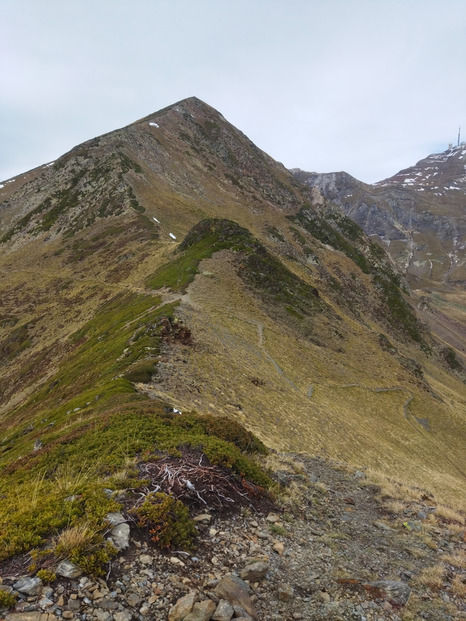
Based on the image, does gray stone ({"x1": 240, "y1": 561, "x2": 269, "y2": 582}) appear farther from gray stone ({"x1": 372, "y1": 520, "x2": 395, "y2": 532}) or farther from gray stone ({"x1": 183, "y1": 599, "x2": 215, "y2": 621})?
gray stone ({"x1": 372, "y1": 520, "x2": 395, "y2": 532})

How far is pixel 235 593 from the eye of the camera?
20.3 ft

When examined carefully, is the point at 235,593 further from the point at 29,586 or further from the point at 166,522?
the point at 29,586

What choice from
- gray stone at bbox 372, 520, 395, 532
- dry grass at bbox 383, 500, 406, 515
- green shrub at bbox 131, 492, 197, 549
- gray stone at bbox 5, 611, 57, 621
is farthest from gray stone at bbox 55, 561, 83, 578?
dry grass at bbox 383, 500, 406, 515

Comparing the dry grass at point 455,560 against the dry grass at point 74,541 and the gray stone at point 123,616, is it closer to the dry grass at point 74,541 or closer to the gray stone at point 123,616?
the gray stone at point 123,616

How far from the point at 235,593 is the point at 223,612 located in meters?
0.64

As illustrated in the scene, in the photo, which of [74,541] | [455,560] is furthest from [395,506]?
[74,541]

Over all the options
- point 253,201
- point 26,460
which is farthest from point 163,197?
point 26,460

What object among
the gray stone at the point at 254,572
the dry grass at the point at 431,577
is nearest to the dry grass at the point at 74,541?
the gray stone at the point at 254,572

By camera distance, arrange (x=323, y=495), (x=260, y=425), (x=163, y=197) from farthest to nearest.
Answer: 1. (x=163, y=197)
2. (x=260, y=425)
3. (x=323, y=495)

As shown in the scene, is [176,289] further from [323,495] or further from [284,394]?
[323,495]

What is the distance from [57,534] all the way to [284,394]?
23154 millimetres

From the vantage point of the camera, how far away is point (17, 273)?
8194 cm

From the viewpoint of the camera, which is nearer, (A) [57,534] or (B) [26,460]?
(A) [57,534]

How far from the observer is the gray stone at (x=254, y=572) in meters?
6.84
